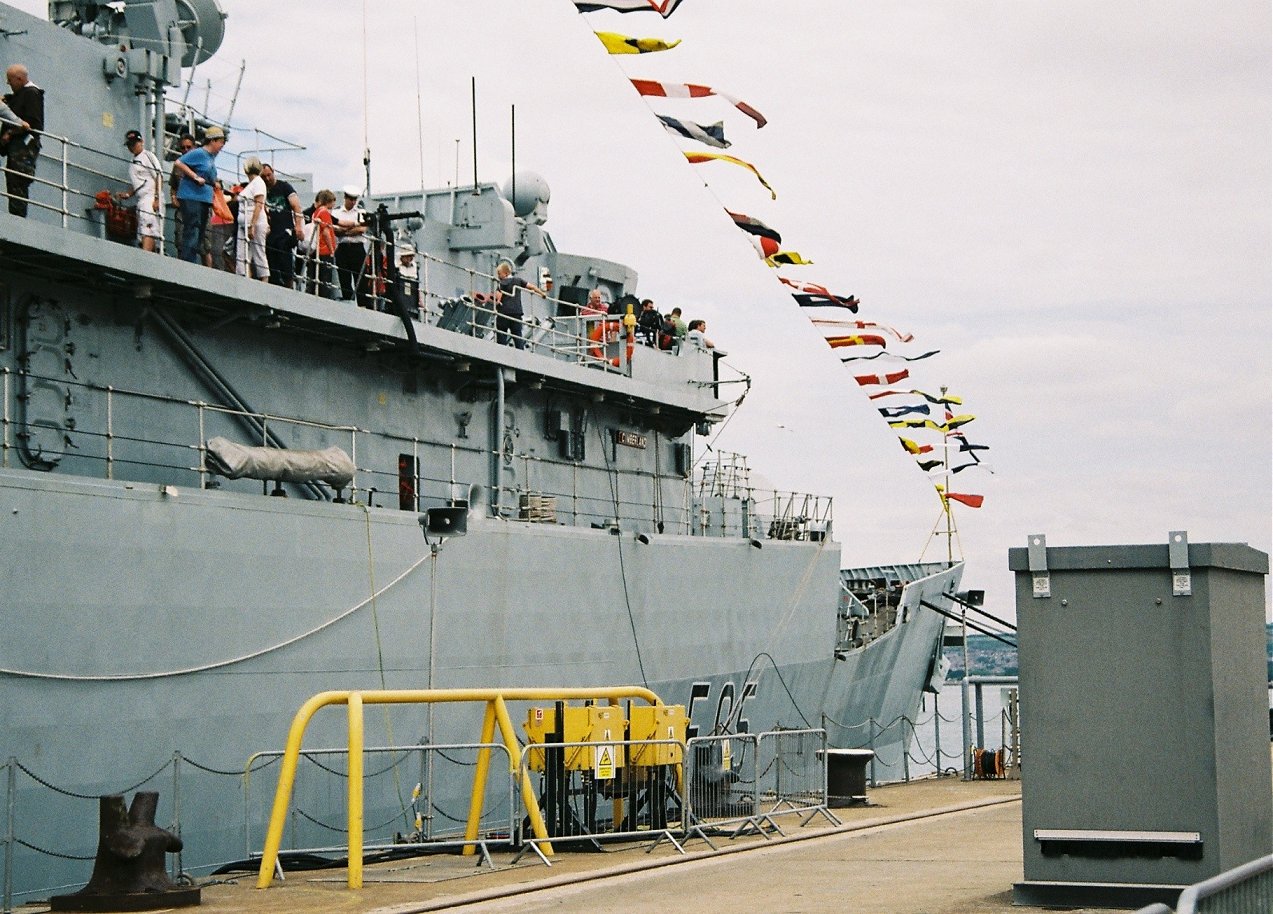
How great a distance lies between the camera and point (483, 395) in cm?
1911

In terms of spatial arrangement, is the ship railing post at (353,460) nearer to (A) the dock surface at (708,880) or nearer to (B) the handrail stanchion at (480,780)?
Result: (B) the handrail stanchion at (480,780)

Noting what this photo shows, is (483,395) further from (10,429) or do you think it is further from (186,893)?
(186,893)

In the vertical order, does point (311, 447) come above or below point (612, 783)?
above

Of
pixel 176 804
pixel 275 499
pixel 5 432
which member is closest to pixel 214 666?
pixel 176 804

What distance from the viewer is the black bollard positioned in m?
10.5

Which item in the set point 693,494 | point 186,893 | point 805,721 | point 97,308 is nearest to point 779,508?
point 693,494

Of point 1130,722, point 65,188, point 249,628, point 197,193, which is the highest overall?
point 197,193

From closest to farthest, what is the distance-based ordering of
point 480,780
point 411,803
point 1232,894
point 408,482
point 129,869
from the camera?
A: point 1232,894
point 129,869
point 480,780
point 411,803
point 408,482

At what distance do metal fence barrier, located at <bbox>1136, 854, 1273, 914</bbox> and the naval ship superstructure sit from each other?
26.3ft

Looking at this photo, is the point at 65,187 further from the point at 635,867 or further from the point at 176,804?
the point at 635,867

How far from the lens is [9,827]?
11352 mm

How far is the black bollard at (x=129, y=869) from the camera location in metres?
10.5

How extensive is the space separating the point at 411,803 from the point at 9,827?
16.4 feet

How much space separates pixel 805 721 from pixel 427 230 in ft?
31.0
